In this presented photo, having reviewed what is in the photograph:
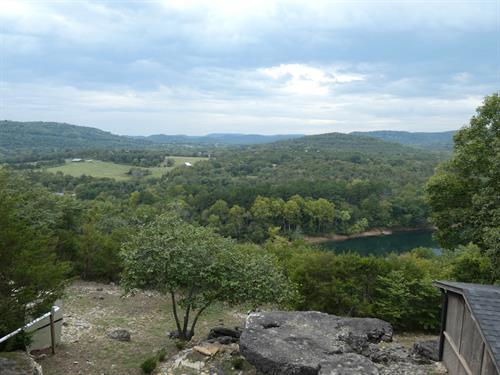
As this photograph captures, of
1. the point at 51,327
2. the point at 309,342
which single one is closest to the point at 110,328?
the point at 51,327

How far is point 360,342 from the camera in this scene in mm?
11492

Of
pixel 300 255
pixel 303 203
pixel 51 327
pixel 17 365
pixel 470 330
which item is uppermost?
pixel 470 330

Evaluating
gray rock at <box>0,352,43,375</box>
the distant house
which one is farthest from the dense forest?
the distant house

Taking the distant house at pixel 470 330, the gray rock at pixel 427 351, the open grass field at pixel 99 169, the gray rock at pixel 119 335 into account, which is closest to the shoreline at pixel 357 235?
the open grass field at pixel 99 169

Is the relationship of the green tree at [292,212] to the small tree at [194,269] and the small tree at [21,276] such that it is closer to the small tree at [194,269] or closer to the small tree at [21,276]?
the small tree at [194,269]

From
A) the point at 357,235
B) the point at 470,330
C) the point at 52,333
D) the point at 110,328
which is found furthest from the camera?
the point at 357,235

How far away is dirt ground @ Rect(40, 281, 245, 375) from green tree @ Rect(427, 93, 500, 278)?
913 centimetres

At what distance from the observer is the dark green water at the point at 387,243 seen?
6288 cm

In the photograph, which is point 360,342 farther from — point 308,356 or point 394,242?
point 394,242

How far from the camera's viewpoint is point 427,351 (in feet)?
38.6

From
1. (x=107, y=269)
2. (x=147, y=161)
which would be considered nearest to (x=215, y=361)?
(x=107, y=269)

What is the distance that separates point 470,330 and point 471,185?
667cm

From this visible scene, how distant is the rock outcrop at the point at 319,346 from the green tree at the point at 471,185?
4.61 metres

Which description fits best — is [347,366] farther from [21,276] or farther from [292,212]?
[292,212]
